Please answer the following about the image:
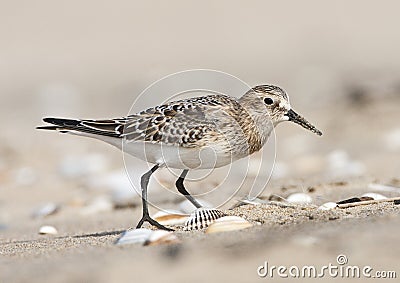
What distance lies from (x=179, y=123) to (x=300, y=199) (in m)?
1.03

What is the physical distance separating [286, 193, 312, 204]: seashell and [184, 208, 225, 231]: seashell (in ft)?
2.61

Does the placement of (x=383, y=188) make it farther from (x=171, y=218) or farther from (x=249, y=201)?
(x=171, y=218)

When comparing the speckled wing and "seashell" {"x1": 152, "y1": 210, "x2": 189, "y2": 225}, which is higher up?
the speckled wing

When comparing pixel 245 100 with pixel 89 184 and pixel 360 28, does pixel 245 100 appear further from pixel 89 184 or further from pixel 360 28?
pixel 360 28

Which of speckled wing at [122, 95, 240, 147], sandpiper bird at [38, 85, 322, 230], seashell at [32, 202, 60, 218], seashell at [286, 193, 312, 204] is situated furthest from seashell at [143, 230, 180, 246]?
seashell at [32, 202, 60, 218]

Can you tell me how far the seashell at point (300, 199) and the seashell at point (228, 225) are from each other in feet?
3.53

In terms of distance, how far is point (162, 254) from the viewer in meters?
3.46

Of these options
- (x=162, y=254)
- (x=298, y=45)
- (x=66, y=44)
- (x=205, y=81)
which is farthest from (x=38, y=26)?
(x=162, y=254)

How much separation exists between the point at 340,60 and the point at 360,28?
3.52 metres

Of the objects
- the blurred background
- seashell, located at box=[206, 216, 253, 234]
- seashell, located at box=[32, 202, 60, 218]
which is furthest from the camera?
the blurred background

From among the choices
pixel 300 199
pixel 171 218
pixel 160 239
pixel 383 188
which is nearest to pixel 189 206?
pixel 171 218

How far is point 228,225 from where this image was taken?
13.3ft

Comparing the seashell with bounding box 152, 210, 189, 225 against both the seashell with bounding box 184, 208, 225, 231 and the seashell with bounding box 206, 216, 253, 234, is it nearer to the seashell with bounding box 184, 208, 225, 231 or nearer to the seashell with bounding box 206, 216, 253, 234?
the seashell with bounding box 184, 208, 225, 231

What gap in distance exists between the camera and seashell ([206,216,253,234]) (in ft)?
13.2
